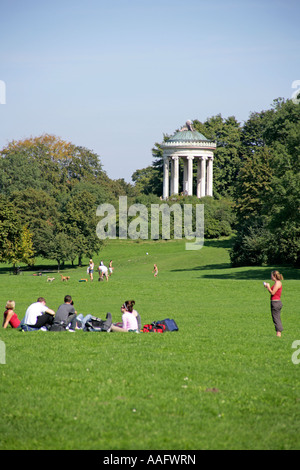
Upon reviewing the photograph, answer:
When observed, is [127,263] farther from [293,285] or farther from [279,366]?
[279,366]

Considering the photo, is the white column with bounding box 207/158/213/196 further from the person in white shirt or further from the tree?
the person in white shirt

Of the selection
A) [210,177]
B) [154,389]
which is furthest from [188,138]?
[154,389]

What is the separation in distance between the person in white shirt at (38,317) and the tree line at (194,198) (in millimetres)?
27091

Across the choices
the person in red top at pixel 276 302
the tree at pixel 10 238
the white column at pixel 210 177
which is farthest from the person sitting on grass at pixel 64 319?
the white column at pixel 210 177

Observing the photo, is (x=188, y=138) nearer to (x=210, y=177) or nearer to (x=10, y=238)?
(x=210, y=177)

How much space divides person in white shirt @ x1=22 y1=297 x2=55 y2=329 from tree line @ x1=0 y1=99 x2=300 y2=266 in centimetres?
2709

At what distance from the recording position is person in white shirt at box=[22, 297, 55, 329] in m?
18.8

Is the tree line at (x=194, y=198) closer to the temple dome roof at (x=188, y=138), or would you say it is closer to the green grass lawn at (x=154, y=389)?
the temple dome roof at (x=188, y=138)

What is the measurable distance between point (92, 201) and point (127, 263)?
1240cm

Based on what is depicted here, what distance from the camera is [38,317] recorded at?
61.7ft

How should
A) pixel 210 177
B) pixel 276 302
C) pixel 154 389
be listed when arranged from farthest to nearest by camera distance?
pixel 210 177 < pixel 276 302 < pixel 154 389

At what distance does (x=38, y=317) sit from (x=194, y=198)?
255 feet

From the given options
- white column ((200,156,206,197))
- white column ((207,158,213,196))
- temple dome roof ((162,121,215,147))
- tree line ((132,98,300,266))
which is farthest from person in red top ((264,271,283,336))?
white column ((200,156,206,197))
